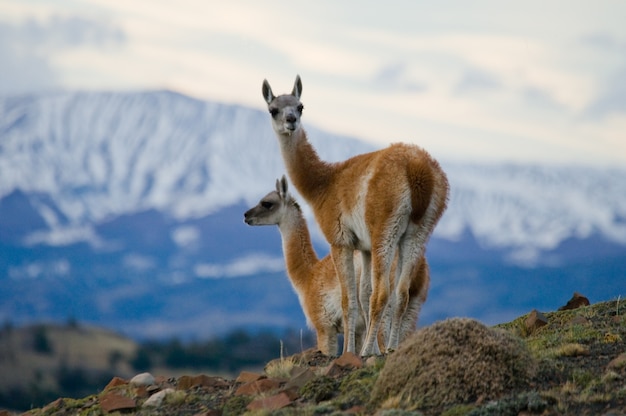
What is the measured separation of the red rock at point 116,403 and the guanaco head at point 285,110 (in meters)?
5.82

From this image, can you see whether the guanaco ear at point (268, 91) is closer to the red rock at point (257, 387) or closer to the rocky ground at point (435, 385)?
the rocky ground at point (435, 385)

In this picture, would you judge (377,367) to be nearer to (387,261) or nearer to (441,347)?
(441,347)

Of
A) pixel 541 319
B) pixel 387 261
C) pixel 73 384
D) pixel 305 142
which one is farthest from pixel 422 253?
pixel 73 384

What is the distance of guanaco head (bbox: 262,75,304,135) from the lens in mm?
17828

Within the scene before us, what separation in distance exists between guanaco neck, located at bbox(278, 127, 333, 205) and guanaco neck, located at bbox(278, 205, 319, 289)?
2142mm

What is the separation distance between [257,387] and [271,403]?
3.34 ft

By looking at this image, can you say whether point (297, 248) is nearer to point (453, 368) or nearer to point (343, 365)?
point (343, 365)

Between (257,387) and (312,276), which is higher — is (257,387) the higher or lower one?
the lower one

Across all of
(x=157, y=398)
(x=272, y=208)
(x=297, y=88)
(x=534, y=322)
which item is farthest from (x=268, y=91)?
(x=157, y=398)

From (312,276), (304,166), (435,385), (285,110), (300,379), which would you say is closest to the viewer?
(435,385)

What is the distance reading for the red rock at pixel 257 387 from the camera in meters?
13.0

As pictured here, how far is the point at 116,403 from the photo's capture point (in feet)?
44.2

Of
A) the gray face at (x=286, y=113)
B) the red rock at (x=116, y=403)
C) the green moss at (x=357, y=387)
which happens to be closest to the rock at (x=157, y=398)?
the red rock at (x=116, y=403)

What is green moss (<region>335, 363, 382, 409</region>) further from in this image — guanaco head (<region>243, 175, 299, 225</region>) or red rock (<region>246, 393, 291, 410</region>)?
guanaco head (<region>243, 175, 299, 225</region>)
